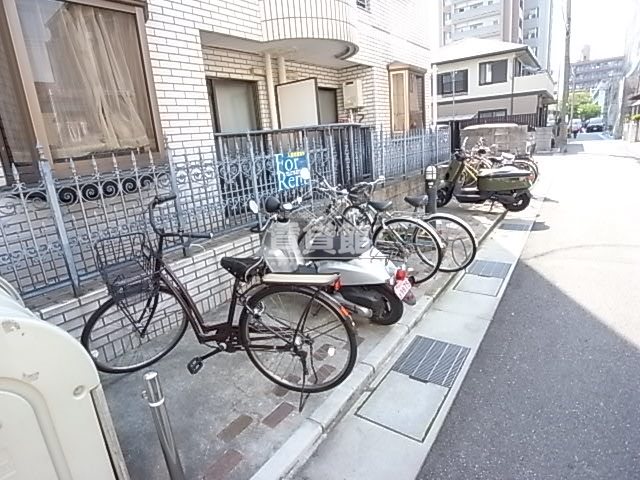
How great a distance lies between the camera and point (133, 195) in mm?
3654

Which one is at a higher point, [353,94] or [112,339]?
[353,94]

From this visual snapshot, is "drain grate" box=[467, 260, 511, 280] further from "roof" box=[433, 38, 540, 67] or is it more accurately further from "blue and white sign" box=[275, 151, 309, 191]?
"roof" box=[433, 38, 540, 67]

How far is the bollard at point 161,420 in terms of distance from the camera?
1.71 meters

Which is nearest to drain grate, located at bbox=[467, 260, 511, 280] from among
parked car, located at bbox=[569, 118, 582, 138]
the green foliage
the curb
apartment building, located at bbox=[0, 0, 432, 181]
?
the curb

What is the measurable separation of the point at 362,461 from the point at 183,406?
1196 mm

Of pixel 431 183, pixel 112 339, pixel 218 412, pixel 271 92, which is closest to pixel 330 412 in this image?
pixel 218 412

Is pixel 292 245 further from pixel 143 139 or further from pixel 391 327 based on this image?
pixel 143 139

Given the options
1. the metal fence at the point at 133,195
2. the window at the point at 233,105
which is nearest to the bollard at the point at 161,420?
the metal fence at the point at 133,195

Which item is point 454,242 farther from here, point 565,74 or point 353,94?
point 565,74

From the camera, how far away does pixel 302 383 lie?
8.41 feet

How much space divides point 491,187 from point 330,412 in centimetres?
589

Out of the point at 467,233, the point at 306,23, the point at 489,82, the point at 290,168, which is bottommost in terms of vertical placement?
the point at 467,233

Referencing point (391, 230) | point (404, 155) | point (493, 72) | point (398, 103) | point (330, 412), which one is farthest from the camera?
point (493, 72)

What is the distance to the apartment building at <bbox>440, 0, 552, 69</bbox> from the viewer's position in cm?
3903
